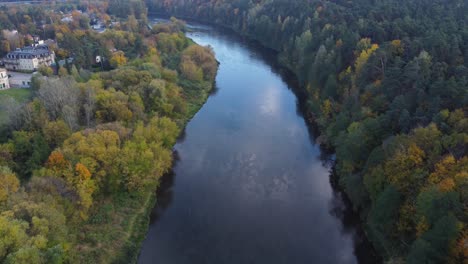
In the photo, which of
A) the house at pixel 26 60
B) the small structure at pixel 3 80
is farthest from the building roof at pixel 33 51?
the small structure at pixel 3 80

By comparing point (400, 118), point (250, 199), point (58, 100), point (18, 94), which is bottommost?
point (18, 94)

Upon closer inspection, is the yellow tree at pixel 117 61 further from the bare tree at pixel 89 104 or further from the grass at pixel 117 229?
the grass at pixel 117 229

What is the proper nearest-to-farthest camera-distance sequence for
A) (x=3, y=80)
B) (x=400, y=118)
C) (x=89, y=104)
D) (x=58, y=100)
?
(x=400, y=118)
(x=58, y=100)
(x=89, y=104)
(x=3, y=80)

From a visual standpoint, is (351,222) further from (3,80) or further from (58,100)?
(3,80)

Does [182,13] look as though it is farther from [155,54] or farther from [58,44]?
[155,54]

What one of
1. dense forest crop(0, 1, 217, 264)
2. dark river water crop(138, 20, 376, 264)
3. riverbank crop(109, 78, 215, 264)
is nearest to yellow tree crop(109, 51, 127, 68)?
dense forest crop(0, 1, 217, 264)

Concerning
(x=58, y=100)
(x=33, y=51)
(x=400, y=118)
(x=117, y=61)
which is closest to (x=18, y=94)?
(x=117, y=61)

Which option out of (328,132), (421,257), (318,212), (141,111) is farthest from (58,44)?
(421,257)

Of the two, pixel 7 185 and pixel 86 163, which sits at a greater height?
pixel 7 185

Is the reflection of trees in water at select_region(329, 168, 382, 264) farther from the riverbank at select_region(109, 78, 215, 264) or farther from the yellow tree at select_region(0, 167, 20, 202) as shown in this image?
the yellow tree at select_region(0, 167, 20, 202)
